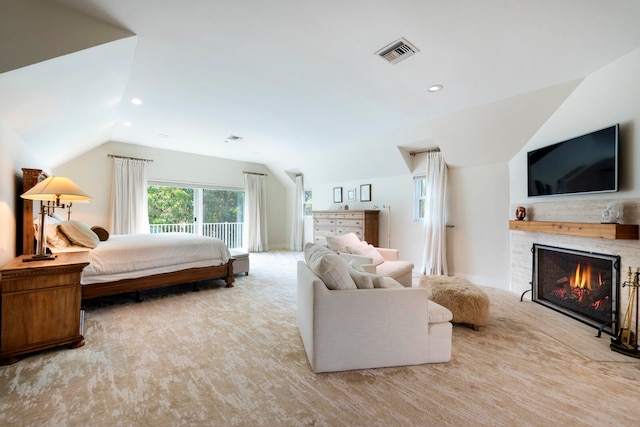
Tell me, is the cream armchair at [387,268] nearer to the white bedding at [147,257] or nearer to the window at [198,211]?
the white bedding at [147,257]

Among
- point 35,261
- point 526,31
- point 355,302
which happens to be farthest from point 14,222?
point 526,31

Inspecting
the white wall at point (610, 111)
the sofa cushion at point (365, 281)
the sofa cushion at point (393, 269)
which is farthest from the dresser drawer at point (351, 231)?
the sofa cushion at point (365, 281)

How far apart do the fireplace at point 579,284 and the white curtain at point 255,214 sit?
621 centimetres

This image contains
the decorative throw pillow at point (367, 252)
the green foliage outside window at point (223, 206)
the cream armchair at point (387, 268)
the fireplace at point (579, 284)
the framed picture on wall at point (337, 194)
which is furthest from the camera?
the green foliage outside window at point (223, 206)

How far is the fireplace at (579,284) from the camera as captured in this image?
2666 mm

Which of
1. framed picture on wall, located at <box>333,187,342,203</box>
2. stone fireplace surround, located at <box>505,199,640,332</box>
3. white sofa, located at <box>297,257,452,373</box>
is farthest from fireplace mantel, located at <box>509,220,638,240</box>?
framed picture on wall, located at <box>333,187,342,203</box>

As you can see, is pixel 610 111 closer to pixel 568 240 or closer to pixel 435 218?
pixel 568 240

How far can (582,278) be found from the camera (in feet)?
10.0

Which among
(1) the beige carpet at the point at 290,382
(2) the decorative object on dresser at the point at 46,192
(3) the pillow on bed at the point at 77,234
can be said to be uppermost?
(2) the decorative object on dresser at the point at 46,192

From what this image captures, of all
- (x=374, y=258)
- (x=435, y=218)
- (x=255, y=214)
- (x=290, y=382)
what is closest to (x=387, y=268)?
(x=374, y=258)

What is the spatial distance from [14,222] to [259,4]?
319 cm

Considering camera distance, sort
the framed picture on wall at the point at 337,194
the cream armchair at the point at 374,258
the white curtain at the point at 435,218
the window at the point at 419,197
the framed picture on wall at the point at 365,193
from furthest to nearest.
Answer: the framed picture on wall at the point at 337,194 → the framed picture on wall at the point at 365,193 → the window at the point at 419,197 → the white curtain at the point at 435,218 → the cream armchair at the point at 374,258

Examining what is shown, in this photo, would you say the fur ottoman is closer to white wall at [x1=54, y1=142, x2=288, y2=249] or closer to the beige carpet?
the beige carpet

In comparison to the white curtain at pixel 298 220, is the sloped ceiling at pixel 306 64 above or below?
above
